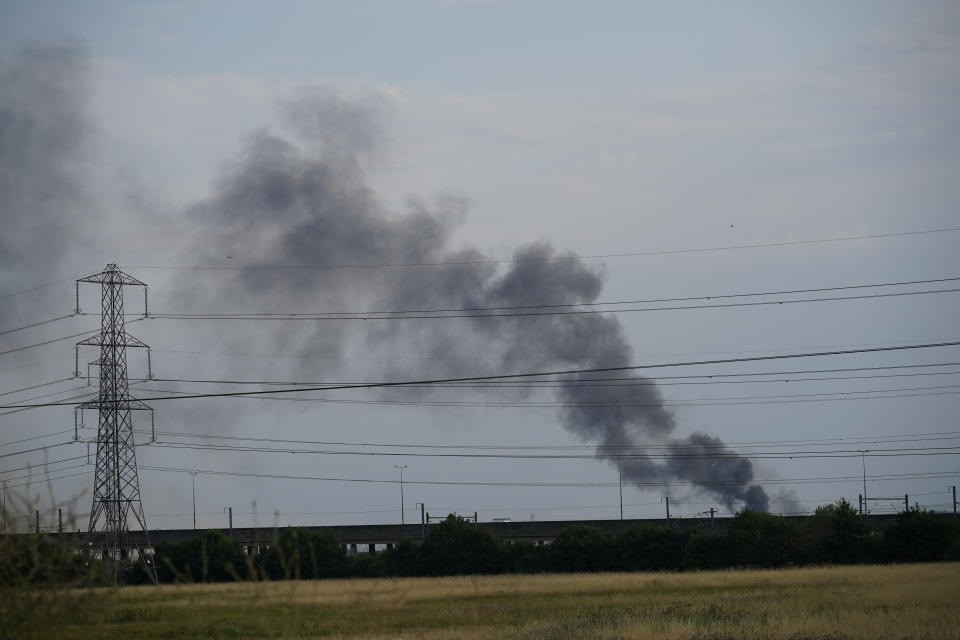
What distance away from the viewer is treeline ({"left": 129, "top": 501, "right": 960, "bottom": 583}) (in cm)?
6334

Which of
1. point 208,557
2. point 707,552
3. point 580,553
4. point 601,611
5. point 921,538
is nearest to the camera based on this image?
point 601,611

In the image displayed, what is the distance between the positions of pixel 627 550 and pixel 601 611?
117 ft

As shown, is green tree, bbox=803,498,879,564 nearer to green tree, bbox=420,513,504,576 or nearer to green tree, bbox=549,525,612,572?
green tree, bbox=549,525,612,572

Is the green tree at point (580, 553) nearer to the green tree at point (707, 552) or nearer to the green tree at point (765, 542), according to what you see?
the green tree at point (707, 552)

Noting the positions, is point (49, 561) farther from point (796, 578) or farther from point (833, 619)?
point (796, 578)

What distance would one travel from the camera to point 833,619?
28.9m

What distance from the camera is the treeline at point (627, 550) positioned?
63344 mm

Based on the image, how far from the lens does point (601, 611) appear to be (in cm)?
3594

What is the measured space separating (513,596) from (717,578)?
11392 millimetres

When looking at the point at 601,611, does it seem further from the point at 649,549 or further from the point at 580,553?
the point at 649,549

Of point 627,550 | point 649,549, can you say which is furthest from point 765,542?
point 627,550

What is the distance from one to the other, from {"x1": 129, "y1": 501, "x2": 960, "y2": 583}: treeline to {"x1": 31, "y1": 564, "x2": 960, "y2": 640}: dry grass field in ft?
39.0

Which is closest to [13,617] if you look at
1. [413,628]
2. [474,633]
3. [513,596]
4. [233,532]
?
[474,633]

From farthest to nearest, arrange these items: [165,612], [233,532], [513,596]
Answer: [233,532] → [513,596] → [165,612]
